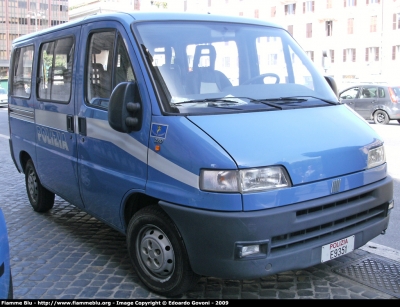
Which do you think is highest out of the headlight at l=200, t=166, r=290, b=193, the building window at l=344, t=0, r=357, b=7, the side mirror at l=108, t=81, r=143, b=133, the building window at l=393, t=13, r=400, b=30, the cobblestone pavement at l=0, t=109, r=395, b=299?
the building window at l=344, t=0, r=357, b=7

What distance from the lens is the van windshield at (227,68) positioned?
13.1 feet

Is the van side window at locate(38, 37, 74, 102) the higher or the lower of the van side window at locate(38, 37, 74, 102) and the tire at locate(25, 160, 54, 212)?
the higher

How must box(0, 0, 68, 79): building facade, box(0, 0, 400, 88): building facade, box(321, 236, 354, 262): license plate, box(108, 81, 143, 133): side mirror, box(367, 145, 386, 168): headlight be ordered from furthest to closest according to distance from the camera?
1. box(0, 0, 68, 79): building facade
2. box(0, 0, 400, 88): building facade
3. box(367, 145, 386, 168): headlight
4. box(108, 81, 143, 133): side mirror
5. box(321, 236, 354, 262): license plate

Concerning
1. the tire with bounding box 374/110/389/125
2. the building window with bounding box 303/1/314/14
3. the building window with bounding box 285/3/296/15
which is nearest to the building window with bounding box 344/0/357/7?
the building window with bounding box 303/1/314/14

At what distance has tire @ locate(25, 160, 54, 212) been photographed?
654 centimetres

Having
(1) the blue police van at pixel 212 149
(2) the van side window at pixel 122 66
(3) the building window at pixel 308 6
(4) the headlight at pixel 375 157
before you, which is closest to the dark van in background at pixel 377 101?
(1) the blue police van at pixel 212 149

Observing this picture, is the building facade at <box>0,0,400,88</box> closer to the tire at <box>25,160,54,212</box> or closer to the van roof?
the tire at <box>25,160,54,212</box>

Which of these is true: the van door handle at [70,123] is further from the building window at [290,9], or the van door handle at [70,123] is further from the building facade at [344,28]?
the building window at [290,9]

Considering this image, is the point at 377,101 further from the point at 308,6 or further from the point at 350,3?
the point at 308,6

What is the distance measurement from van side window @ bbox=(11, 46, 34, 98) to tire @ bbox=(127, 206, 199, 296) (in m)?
3.14

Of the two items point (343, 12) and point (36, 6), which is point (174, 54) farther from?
point (36, 6)

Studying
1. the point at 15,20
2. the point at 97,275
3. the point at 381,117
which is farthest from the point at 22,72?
the point at 15,20

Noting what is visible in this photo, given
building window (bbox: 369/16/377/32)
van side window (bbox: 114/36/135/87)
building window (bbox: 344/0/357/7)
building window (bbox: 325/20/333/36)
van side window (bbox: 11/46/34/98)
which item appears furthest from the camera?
building window (bbox: 325/20/333/36)

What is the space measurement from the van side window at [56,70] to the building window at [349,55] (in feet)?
189
